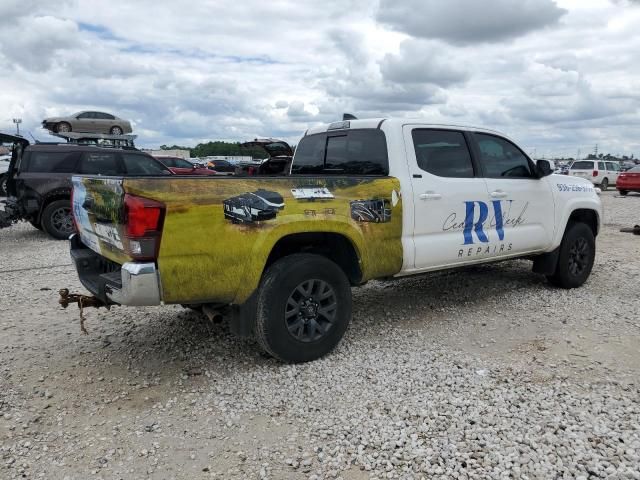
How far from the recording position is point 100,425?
3.34 metres

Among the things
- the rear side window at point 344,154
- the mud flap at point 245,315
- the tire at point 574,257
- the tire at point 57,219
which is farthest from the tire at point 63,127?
the mud flap at point 245,315

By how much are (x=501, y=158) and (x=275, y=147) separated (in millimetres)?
2727

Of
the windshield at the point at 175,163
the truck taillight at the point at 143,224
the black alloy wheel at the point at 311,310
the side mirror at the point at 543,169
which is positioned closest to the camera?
the truck taillight at the point at 143,224

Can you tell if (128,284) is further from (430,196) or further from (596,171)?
(596,171)

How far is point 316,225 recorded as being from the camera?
156 inches

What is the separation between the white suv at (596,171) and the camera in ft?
86.4

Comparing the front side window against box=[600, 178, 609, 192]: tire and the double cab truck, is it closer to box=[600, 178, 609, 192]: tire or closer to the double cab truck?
the double cab truck

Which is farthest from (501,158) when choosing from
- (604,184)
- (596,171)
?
(604,184)

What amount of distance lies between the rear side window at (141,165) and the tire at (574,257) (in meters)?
7.28

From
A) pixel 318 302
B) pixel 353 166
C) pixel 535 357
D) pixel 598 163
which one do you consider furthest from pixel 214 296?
pixel 598 163

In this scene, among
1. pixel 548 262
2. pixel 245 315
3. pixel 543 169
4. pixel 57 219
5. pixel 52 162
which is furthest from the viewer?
pixel 57 219

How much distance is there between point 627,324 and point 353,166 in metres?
2.94

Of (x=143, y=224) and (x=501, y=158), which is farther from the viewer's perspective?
(x=501, y=158)

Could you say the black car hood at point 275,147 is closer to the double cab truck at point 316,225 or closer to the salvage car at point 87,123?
the double cab truck at point 316,225
